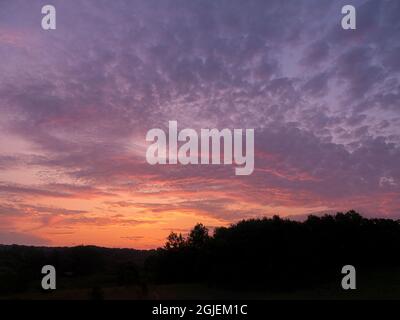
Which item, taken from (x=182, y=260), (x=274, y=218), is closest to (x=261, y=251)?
(x=274, y=218)

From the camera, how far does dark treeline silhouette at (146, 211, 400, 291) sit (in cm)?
6172

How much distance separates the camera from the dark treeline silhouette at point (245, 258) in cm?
4559

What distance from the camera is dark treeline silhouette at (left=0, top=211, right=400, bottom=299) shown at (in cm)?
4559

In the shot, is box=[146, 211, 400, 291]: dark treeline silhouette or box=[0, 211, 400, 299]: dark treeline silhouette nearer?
box=[0, 211, 400, 299]: dark treeline silhouette

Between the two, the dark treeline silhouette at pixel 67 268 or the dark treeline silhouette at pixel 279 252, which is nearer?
the dark treeline silhouette at pixel 67 268

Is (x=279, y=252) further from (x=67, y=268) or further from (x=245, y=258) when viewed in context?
(x=67, y=268)

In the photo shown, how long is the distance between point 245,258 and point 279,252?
495 cm

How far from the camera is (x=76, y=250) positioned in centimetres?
5709

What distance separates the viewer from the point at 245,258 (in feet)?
206

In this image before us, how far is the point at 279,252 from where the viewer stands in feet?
206

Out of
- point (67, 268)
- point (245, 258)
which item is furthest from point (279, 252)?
point (67, 268)

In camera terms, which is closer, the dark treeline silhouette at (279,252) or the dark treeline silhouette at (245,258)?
the dark treeline silhouette at (245,258)

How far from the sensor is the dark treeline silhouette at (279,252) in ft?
202
